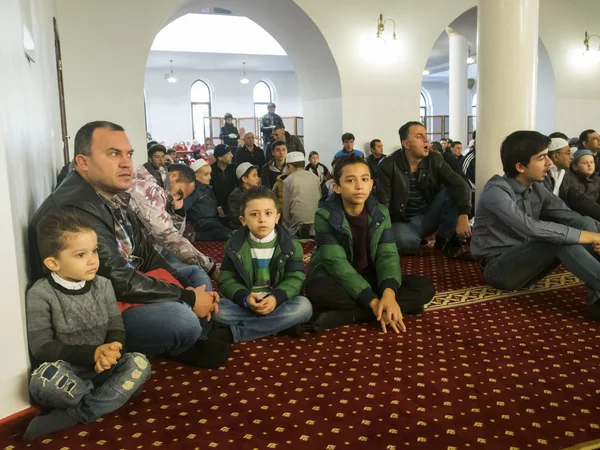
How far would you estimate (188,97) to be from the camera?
19.6m

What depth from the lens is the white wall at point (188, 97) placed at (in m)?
19.2

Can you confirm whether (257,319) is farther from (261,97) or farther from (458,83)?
(261,97)

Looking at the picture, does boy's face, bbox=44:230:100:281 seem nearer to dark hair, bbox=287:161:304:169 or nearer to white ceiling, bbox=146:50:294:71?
dark hair, bbox=287:161:304:169

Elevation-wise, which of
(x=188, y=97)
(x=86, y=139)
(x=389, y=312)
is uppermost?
(x=188, y=97)

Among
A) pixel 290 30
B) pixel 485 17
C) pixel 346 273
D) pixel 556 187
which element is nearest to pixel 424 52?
pixel 290 30

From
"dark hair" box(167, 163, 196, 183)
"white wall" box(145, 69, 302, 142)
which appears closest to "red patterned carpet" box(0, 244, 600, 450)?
"dark hair" box(167, 163, 196, 183)

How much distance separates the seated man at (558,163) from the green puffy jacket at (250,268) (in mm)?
2709

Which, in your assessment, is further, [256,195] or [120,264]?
[256,195]

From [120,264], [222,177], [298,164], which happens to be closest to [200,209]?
[222,177]

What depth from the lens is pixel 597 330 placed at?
288cm

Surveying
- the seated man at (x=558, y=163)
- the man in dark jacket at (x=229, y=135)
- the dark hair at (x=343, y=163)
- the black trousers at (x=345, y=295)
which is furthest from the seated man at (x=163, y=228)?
the man in dark jacket at (x=229, y=135)

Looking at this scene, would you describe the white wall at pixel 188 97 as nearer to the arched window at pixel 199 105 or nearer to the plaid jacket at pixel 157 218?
the arched window at pixel 199 105

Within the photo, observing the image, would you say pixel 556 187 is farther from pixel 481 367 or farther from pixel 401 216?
pixel 481 367

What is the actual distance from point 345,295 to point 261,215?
0.63 metres
